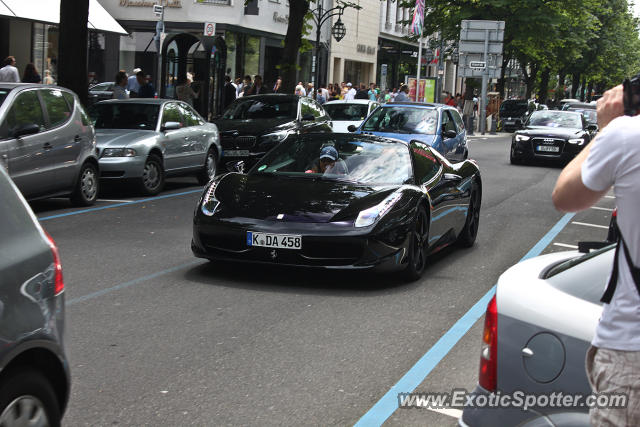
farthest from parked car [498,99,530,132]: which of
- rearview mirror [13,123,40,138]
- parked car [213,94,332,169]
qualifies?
rearview mirror [13,123,40,138]

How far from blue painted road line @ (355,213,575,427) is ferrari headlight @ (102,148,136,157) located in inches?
309

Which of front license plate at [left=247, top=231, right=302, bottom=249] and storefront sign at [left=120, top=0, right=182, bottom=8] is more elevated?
storefront sign at [left=120, top=0, right=182, bottom=8]

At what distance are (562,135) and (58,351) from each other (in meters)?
23.8

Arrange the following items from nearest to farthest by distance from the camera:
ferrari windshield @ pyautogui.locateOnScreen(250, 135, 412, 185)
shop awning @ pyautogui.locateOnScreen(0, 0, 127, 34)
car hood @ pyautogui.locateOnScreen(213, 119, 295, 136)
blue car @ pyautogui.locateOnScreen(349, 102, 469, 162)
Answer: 1. ferrari windshield @ pyautogui.locateOnScreen(250, 135, 412, 185)
2. blue car @ pyautogui.locateOnScreen(349, 102, 469, 162)
3. car hood @ pyautogui.locateOnScreen(213, 119, 295, 136)
4. shop awning @ pyautogui.locateOnScreen(0, 0, 127, 34)

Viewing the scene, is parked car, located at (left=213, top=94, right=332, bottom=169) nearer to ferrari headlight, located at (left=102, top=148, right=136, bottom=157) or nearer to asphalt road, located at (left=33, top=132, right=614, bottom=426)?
ferrari headlight, located at (left=102, top=148, right=136, bottom=157)

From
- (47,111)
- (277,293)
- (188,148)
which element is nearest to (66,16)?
(188,148)

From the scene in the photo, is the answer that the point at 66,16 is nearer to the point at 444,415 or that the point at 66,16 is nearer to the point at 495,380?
the point at 444,415

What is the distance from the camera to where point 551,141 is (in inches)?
1033

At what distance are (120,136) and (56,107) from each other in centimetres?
239

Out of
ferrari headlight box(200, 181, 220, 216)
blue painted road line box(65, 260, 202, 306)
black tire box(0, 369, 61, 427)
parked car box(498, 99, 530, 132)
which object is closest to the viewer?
black tire box(0, 369, 61, 427)

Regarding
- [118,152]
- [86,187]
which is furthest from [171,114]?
[86,187]

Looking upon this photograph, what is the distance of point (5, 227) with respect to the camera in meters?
3.55

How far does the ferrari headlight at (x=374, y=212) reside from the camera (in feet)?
26.4

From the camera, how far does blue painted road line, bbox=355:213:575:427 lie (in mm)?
4880
